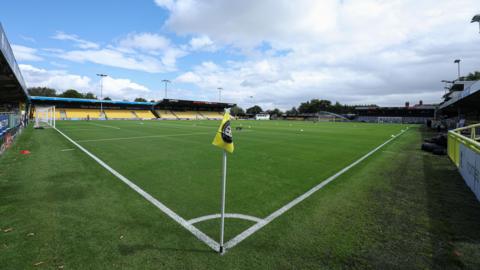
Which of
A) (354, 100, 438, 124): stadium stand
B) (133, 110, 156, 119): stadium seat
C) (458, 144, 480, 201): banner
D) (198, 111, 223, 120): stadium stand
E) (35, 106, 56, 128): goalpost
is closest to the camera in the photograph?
(458, 144, 480, 201): banner

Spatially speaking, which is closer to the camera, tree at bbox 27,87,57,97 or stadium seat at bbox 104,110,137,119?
stadium seat at bbox 104,110,137,119

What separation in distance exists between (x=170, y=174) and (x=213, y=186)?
1781 mm

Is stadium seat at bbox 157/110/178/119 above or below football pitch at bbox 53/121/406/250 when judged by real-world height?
above

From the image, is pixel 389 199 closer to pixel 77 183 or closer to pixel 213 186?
pixel 213 186

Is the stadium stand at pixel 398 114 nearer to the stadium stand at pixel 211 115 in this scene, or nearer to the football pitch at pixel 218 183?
the stadium stand at pixel 211 115

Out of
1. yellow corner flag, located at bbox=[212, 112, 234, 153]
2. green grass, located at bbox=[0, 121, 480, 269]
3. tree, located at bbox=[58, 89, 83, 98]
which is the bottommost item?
green grass, located at bbox=[0, 121, 480, 269]

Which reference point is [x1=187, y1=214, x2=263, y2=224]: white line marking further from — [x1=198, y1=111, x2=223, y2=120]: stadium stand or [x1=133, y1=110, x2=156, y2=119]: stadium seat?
[x1=198, y1=111, x2=223, y2=120]: stadium stand

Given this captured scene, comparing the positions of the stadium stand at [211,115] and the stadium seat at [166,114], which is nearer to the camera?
the stadium seat at [166,114]

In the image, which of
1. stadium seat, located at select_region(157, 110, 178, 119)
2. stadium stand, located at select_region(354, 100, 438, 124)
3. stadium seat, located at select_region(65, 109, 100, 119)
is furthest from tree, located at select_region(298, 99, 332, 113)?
stadium seat, located at select_region(65, 109, 100, 119)

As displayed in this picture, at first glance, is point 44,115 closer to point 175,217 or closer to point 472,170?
point 175,217

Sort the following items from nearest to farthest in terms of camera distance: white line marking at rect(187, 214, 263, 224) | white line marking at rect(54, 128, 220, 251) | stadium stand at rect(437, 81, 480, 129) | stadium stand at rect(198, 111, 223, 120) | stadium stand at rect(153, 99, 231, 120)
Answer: white line marking at rect(54, 128, 220, 251) → white line marking at rect(187, 214, 263, 224) → stadium stand at rect(437, 81, 480, 129) → stadium stand at rect(153, 99, 231, 120) → stadium stand at rect(198, 111, 223, 120)

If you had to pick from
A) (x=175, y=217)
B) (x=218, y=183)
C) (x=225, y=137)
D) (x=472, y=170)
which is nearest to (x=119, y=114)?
(x=218, y=183)

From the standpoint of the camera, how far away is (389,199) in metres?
5.27

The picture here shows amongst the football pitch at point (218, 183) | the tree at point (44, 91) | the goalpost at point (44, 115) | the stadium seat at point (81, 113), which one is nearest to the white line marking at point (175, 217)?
the football pitch at point (218, 183)
